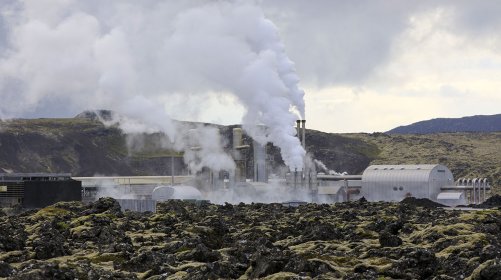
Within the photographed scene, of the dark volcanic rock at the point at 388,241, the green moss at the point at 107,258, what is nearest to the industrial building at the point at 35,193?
the green moss at the point at 107,258

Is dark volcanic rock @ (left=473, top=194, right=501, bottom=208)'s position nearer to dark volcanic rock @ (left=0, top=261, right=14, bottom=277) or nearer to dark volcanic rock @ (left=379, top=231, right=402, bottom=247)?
dark volcanic rock @ (left=379, top=231, right=402, bottom=247)

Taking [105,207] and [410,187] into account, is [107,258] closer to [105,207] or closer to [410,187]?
[105,207]

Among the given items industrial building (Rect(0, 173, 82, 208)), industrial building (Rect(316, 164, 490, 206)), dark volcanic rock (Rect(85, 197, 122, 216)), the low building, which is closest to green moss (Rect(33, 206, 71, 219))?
dark volcanic rock (Rect(85, 197, 122, 216))

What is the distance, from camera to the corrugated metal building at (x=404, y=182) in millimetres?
158375

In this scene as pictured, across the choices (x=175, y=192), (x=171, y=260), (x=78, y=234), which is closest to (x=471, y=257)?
(x=171, y=260)

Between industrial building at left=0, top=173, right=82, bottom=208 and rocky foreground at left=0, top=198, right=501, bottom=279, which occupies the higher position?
industrial building at left=0, top=173, right=82, bottom=208

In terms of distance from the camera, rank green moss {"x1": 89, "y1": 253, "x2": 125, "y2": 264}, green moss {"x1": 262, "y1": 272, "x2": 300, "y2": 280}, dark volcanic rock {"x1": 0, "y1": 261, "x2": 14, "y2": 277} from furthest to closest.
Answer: green moss {"x1": 89, "y1": 253, "x2": 125, "y2": 264} → dark volcanic rock {"x1": 0, "y1": 261, "x2": 14, "y2": 277} → green moss {"x1": 262, "y1": 272, "x2": 300, "y2": 280}

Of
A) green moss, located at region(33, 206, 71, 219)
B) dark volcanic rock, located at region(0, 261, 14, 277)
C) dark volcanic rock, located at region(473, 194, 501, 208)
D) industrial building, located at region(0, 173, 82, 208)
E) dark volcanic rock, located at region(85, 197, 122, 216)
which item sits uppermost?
industrial building, located at region(0, 173, 82, 208)

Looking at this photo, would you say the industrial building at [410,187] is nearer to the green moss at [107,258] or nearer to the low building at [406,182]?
the low building at [406,182]

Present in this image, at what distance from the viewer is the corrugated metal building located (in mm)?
158375

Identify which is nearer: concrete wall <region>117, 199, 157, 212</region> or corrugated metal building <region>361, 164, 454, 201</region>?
concrete wall <region>117, 199, 157, 212</region>

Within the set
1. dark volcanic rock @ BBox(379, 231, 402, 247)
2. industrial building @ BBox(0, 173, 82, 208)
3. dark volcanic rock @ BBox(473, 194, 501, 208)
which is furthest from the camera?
industrial building @ BBox(0, 173, 82, 208)

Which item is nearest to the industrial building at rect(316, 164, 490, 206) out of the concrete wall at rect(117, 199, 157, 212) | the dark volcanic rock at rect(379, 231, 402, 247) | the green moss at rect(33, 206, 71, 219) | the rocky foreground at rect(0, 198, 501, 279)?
the concrete wall at rect(117, 199, 157, 212)

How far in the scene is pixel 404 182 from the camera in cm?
16100
